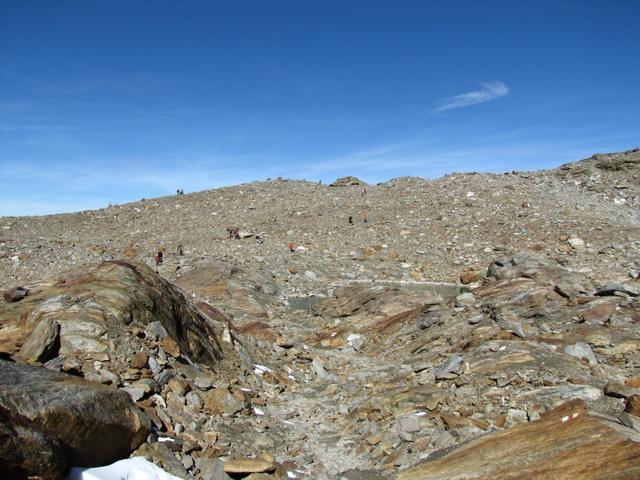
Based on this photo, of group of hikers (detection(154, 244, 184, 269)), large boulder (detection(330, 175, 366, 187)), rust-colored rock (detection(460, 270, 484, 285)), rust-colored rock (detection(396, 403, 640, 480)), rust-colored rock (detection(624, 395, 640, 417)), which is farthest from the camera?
large boulder (detection(330, 175, 366, 187))

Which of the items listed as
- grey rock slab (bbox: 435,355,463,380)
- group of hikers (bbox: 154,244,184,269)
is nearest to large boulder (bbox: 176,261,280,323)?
group of hikers (bbox: 154,244,184,269)

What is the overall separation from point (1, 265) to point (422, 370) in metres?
23.2

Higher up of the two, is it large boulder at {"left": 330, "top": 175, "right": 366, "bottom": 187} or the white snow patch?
large boulder at {"left": 330, "top": 175, "right": 366, "bottom": 187}

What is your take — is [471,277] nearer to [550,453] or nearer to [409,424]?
[409,424]

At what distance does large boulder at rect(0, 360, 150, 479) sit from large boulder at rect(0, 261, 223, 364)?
137 centimetres

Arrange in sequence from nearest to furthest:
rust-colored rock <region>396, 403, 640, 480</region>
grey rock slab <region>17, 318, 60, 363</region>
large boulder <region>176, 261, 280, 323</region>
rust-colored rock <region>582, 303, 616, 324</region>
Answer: rust-colored rock <region>396, 403, 640, 480</region> < grey rock slab <region>17, 318, 60, 363</region> < rust-colored rock <region>582, 303, 616, 324</region> < large boulder <region>176, 261, 280, 323</region>

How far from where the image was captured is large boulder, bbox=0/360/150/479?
3.83m

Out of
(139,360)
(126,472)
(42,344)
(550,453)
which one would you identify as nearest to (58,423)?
(126,472)

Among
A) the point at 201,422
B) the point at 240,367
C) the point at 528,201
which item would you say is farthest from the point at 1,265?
the point at 528,201

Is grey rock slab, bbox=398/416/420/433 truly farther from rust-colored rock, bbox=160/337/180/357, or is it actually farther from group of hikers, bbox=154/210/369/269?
group of hikers, bbox=154/210/369/269

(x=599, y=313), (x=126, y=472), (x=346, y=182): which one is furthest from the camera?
(x=346, y=182)

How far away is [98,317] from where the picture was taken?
7.23 metres

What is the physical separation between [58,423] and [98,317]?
9.90 feet

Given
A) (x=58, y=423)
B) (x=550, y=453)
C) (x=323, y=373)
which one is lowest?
(x=323, y=373)
